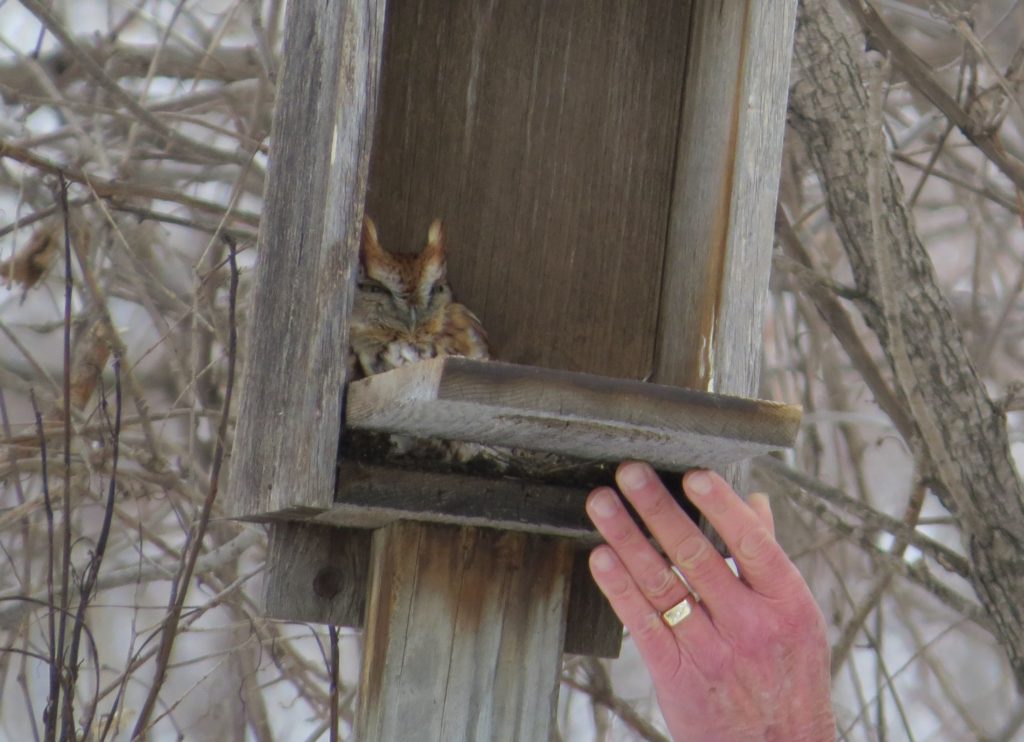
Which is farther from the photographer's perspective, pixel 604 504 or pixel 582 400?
pixel 604 504

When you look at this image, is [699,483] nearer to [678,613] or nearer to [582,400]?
[678,613]

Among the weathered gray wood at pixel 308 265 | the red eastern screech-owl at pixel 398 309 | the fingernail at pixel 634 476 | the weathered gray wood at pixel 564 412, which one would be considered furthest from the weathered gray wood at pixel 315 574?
the fingernail at pixel 634 476

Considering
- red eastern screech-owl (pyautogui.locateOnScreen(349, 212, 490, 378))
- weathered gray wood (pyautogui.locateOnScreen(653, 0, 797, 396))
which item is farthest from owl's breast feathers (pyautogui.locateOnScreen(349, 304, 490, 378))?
weathered gray wood (pyautogui.locateOnScreen(653, 0, 797, 396))

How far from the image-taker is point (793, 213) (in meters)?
3.61

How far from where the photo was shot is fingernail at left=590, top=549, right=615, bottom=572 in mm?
1853

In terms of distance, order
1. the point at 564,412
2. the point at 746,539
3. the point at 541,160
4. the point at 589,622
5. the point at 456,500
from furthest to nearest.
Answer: the point at 541,160 < the point at 589,622 < the point at 456,500 < the point at 746,539 < the point at 564,412

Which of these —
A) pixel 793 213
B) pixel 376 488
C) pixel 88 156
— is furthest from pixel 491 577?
pixel 793 213

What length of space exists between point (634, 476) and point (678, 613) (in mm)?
186

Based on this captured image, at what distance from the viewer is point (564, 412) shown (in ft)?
5.13

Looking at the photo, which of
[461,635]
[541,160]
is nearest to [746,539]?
[461,635]

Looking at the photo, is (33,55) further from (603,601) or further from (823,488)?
(823,488)

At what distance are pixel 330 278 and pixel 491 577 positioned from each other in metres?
0.51

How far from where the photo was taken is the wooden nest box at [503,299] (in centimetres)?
176

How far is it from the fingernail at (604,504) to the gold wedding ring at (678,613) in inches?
5.7
